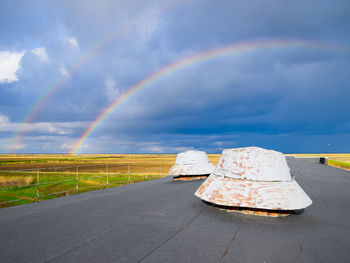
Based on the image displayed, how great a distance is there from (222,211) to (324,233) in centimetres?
290

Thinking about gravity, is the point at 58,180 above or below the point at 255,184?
below

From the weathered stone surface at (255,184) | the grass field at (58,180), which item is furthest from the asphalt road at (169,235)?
the grass field at (58,180)

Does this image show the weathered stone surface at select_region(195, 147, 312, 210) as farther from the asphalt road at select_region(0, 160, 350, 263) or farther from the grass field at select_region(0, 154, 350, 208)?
the grass field at select_region(0, 154, 350, 208)

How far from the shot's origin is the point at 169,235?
19.0ft

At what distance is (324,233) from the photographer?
620 centimetres

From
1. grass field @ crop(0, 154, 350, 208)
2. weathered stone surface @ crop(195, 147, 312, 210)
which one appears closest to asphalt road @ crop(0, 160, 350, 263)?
weathered stone surface @ crop(195, 147, 312, 210)

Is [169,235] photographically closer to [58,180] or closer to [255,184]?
[255,184]

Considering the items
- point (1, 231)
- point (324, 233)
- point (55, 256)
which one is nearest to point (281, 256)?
point (324, 233)

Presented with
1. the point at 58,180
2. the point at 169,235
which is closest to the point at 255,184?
the point at 169,235

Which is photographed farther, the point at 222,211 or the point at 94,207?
the point at 94,207

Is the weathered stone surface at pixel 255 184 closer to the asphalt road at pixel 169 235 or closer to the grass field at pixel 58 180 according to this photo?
the asphalt road at pixel 169 235

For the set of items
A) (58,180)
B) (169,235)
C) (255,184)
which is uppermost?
(255,184)

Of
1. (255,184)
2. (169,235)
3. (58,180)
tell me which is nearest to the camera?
(169,235)

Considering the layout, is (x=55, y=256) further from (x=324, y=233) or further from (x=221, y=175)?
(x=324, y=233)
